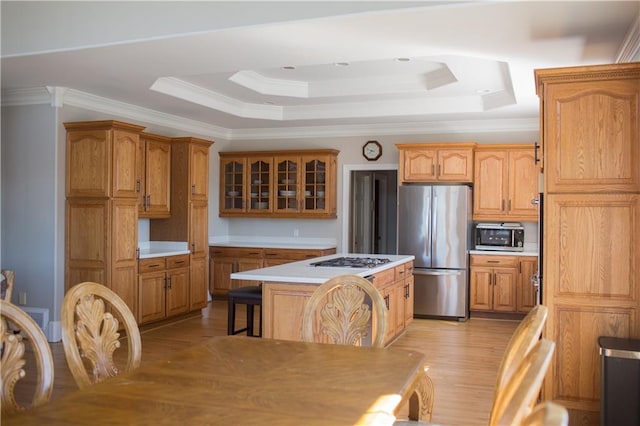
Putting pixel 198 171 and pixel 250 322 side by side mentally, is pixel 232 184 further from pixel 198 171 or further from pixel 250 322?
pixel 250 322

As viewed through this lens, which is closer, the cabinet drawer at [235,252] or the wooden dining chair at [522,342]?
the wooden dining chair at [522,342]

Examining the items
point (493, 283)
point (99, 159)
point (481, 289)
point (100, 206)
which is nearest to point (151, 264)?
point (100, 206)

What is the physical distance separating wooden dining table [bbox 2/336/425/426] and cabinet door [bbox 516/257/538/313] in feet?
16.2

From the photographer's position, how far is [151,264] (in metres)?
6.18

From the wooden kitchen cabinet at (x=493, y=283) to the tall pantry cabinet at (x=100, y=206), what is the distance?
3.94 m

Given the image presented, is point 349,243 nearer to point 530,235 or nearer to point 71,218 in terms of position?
point 530,235

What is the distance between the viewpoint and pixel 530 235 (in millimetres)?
7402

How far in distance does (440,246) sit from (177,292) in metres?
3.13

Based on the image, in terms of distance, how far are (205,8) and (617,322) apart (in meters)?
3.22

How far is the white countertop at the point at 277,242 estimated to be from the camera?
7953mm

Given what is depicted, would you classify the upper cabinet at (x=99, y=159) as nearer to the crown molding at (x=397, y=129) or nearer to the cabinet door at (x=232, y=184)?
the cabinet door at (x=232, y=184)

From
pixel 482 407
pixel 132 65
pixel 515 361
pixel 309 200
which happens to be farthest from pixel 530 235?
pixel 515 361

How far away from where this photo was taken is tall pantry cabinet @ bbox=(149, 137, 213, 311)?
6.93 meters

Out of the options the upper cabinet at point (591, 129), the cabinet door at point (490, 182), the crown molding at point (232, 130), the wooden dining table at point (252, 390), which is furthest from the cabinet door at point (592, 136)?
the crown molding at point (232, 130)
